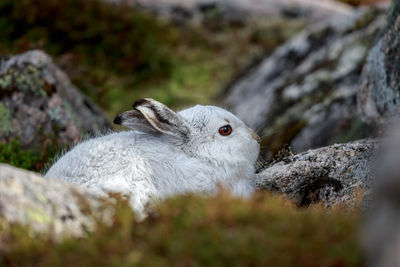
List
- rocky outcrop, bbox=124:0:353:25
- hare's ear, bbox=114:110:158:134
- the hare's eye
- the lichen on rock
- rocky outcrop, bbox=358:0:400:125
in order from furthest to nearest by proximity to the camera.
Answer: rocky outcrop, bbox=124:0:353:25
the lichen on rock
rocky outcrop, bbox=358:0:400:125
the hare's eye
hare's ear, bbox=114:110:158:134

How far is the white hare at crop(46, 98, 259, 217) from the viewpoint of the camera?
201 inches

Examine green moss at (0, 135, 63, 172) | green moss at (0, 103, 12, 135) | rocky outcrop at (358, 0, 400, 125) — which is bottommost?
green moss at (0, 135, 63, 172)

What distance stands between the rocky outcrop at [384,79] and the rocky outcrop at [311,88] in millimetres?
274

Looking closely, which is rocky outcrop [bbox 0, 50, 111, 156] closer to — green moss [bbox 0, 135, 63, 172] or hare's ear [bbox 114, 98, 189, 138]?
green moss [bbox 0, 135, 63, 172]

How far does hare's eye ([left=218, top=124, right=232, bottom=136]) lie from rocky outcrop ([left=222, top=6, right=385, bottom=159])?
2.15 metres

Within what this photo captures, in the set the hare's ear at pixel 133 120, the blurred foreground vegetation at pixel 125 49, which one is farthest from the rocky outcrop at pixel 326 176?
the blurred foreground vegetation at pixel 125 49

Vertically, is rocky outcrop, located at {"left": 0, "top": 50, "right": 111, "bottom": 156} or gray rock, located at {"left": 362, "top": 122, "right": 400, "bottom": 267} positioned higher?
rocky outcrop, located at {"left": 0, "top": 50, "right": 111, "bottom": 156}

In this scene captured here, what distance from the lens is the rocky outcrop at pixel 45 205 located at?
3.48 meters

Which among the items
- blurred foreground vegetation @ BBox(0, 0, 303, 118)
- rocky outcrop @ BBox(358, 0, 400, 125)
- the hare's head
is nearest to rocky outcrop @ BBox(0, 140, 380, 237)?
the hare's head

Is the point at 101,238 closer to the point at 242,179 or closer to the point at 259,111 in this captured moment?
the point at 242,179

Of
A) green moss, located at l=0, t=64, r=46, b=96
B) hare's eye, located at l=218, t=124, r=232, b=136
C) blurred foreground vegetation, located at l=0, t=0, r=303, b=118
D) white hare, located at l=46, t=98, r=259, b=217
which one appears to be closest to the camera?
white hare, located at l=46, t=98, r=259, b=217

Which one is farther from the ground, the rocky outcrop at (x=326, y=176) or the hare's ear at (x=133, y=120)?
the rocky outcrop at (x=326, y=176)

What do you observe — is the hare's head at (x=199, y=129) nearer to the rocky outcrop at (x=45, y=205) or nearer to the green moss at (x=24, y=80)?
the rocky outcrop at (x=45, y=205)

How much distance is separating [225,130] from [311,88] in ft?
14.6
